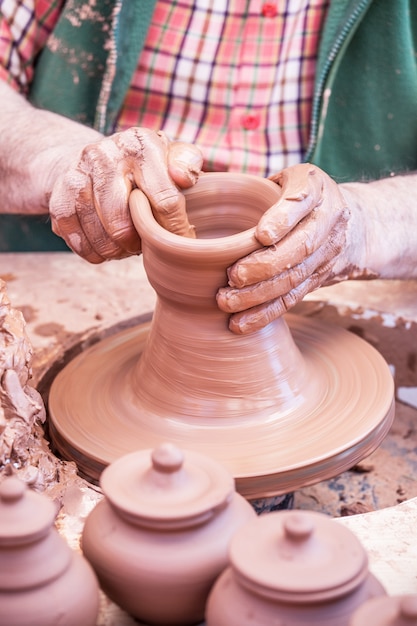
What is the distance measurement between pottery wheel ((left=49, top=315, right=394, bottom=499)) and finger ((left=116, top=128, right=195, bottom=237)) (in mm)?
335

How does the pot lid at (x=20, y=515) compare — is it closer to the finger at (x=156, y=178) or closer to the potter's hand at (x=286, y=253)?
the potter's hand at (x=286, y=253)

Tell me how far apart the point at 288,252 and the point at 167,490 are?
0.59 metres

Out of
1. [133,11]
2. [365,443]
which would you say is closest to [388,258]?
[365,443]

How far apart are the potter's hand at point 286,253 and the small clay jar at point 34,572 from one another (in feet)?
1.93

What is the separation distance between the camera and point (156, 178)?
1.44 meters

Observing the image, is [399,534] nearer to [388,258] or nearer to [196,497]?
[196,497]

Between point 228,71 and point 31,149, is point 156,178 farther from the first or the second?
point 228,71

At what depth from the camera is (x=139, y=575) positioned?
87 centimetres

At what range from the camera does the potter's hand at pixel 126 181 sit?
145cm

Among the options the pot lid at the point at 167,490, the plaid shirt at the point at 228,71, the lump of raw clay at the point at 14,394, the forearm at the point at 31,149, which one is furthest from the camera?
the plaid shirt at the point at 228,71

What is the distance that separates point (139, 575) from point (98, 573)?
0.23 ft

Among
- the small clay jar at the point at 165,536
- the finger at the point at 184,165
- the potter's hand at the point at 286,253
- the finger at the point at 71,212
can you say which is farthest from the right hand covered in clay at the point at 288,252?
the small clay jar at the point at 165,536

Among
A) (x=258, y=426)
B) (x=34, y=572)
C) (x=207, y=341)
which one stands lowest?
(x=258, y=426)

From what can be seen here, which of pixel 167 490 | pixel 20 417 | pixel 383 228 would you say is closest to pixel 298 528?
pixel 167 490
